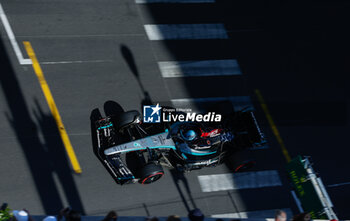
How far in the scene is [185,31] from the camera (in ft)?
44.7

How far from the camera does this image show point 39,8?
12984 millimetres

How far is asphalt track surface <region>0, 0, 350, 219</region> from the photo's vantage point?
10109mm

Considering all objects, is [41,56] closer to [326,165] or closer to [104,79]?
[104,79]

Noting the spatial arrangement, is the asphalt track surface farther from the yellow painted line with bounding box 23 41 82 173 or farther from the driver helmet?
the driver helmet

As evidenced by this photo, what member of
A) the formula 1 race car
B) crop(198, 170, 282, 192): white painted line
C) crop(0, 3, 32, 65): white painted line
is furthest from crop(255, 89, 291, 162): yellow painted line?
crop(0, 3, 32, 65): white painted line

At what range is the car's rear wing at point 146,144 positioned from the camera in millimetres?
9548

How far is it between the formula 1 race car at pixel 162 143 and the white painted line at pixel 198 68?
2.78 m

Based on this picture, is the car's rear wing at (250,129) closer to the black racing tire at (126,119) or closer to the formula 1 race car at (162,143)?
the formula 1 race car at (162,143)

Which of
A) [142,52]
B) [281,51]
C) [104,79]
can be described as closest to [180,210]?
[104,79]

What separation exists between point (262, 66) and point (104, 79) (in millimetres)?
6510

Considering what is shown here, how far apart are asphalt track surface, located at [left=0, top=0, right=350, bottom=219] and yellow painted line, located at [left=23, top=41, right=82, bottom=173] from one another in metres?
0.15

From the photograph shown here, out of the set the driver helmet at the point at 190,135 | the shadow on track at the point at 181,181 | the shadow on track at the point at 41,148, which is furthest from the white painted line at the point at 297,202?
the shadow on track at the point at 41,148

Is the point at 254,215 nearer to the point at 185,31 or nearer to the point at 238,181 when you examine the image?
the point at 238,181

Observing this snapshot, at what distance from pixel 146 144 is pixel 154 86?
10.5 feet
